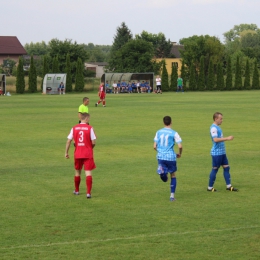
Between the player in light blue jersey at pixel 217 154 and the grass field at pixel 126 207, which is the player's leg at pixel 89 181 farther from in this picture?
the player in light blue jersey at pixel 217 154

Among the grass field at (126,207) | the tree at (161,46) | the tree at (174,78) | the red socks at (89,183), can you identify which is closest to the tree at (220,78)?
the tree at (174,78)

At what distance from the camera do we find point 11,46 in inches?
6196

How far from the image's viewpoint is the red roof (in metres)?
154

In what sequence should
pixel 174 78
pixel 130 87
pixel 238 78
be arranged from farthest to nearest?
1. pixel 238 78
2. pixel 174 78
3. pixel 130 87

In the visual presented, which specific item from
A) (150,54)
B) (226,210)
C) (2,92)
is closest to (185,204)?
(226,210)

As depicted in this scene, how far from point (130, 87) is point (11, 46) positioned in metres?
88.1

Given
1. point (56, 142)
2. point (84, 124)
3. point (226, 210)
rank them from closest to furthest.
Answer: point (226, 210)
point (84, 124)
point (56, 142)

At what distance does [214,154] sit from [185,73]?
6995 cm

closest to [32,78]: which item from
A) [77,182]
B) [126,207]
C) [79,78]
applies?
[79,78]

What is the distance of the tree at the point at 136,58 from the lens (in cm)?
9894

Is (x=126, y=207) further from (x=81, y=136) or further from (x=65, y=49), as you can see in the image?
(x=65, y=49)

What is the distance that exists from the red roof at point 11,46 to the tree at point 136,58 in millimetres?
59612

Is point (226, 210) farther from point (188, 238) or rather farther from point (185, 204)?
point (188, 238)

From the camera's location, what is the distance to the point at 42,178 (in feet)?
48.8
